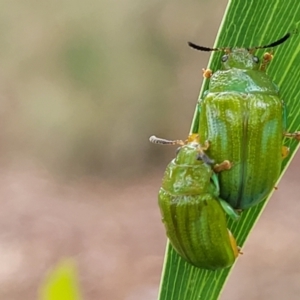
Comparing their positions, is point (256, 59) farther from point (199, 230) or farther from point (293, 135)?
point (199, 230)

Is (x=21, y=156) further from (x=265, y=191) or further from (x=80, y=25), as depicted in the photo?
(x=265, y=191)

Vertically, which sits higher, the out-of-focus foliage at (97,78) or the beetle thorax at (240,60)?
the beetle thorax at (240,60)

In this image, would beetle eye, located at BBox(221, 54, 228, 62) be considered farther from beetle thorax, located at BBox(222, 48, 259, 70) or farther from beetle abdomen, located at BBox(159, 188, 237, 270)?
beetle abdomen, located at BBox(159, 188, 237, 270)

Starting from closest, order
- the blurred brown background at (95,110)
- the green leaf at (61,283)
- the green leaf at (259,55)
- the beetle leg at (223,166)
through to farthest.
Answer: the green leaf at (61,283), the green leaf at (259,55), the beetle leg at (223,166), the blurred brown background at (95,110)

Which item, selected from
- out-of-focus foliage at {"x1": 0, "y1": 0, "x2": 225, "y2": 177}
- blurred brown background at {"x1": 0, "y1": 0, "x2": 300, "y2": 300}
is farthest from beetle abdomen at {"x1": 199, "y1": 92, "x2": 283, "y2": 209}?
out-of-focus foliage at {"x1": 0, "y1": 0, "x2": 225, "y2": 177}

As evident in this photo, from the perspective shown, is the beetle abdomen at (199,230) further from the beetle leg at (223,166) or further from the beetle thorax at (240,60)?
the beetle thorax at (240,60)

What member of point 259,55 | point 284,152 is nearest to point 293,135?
point 284,152

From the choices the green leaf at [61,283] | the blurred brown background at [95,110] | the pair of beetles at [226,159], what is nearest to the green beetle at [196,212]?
the pair of beetles at [226,159]

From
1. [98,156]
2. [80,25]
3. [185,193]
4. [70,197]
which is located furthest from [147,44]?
[185,193]
